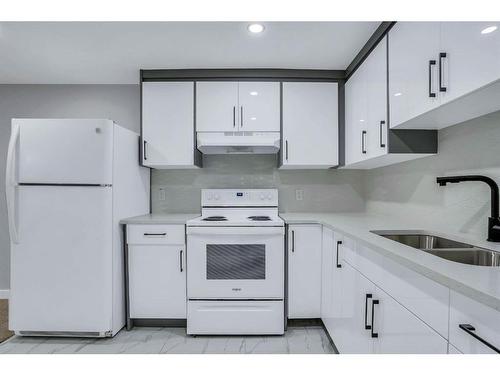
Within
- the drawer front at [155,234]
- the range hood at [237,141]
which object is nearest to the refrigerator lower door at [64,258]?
the drawer front at [155,234]

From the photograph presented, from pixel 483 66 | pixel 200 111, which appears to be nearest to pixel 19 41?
pixel 200 111

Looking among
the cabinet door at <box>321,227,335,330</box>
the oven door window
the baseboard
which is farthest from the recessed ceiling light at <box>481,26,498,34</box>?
the baseboard

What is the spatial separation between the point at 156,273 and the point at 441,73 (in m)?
2.16

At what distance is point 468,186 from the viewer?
1.48 meters

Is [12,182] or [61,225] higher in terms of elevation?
[12,182]

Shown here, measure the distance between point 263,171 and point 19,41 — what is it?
2158 millimetres

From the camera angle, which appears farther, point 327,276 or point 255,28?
point 327,276

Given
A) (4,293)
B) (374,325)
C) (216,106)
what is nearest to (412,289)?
(374,325)

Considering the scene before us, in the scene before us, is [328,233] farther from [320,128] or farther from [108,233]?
[108,233]

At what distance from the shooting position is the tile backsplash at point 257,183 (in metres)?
2.74

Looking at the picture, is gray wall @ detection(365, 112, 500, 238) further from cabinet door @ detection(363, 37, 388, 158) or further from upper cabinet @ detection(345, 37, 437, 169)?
cabinet door @ detection(363, 37, 388, 158)

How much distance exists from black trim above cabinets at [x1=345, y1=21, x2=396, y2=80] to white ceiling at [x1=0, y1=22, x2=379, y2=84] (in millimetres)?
38

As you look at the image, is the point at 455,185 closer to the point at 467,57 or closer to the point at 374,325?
the point at 467,57

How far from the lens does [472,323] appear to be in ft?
2.30
